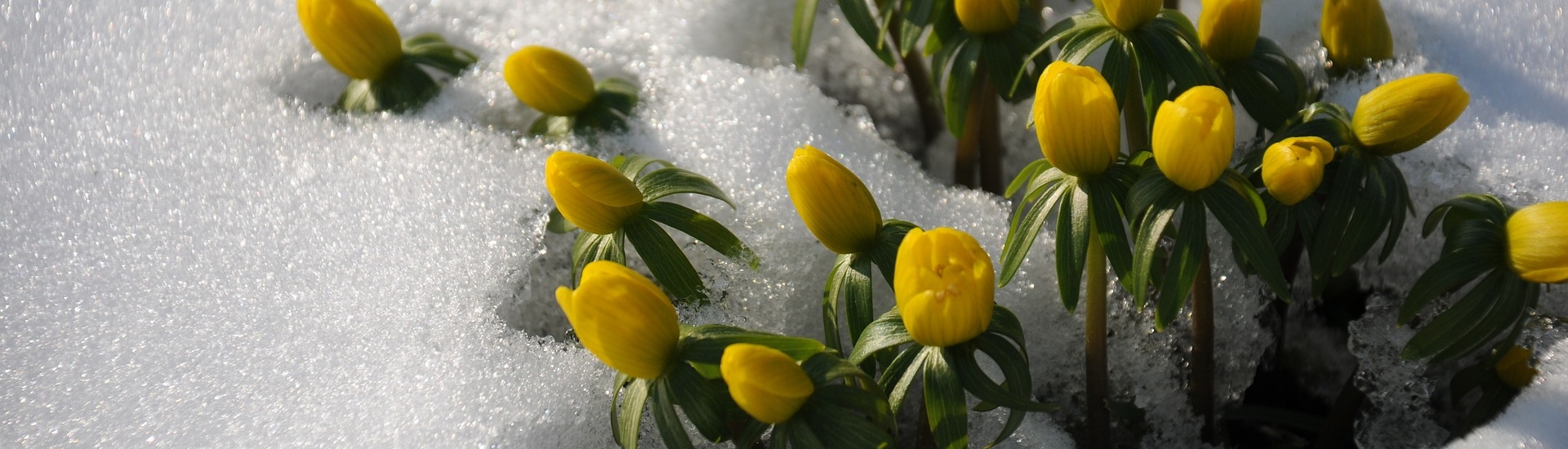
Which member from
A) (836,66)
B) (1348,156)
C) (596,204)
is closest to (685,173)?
(596,204)

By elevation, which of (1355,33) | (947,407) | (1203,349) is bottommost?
(1203,349)

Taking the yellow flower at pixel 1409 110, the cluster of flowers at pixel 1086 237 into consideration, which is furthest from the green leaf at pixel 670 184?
the yellow flower at pixel 1409 110

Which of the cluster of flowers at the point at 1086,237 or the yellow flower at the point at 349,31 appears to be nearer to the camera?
the cluster of flowers at the point at 1086,237

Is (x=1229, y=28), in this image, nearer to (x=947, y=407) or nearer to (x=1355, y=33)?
(x=1355, y=33)

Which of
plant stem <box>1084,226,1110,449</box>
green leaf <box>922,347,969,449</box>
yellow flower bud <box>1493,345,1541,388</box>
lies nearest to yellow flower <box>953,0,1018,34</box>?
plant stem <box>1084,226,1110,449</box>

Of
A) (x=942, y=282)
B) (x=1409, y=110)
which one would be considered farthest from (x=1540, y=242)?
(x=942, y=282)

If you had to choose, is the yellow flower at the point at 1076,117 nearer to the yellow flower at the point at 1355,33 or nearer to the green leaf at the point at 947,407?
the green leaf at the point at 947,407

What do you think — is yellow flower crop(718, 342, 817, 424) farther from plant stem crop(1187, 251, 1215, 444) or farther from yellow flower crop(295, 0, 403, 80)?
yellow flower crop(295, 0, 403, 80)
